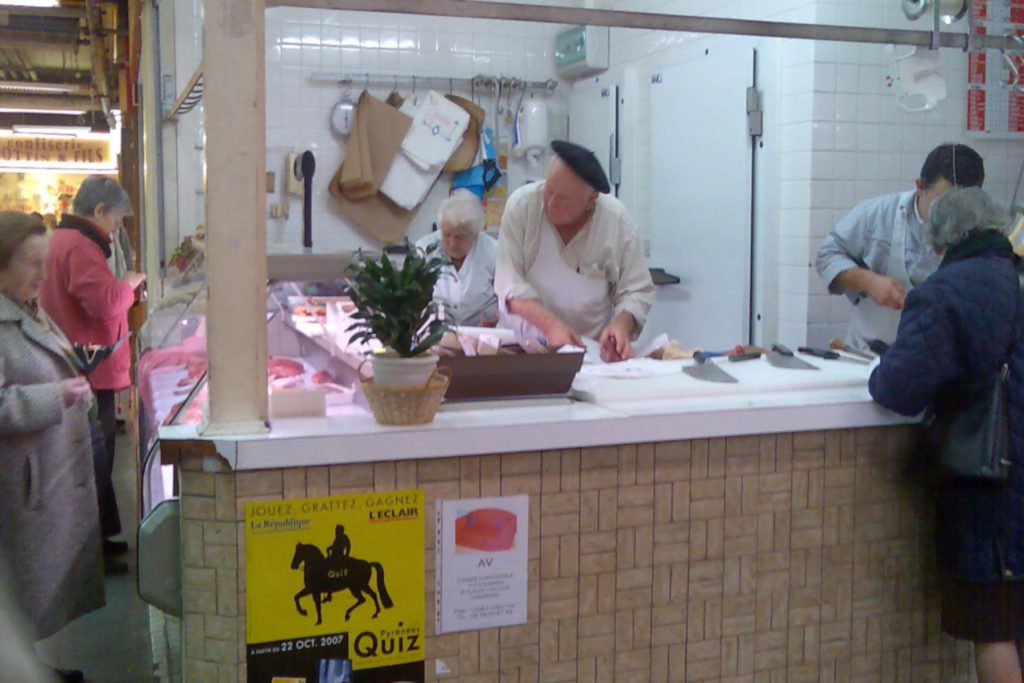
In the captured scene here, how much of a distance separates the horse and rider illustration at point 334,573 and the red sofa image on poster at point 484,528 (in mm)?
210

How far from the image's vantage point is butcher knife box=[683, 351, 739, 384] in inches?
114

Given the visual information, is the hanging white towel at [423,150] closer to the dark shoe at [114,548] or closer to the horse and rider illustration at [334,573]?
the dark shoe at [114,548]

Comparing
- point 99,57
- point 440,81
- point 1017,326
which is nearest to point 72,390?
point 1017,326

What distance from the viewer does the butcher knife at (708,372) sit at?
114 inches

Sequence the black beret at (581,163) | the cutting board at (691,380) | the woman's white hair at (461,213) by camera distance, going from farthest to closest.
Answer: the woman's white hair at (461,213), the black beret at (581,163), the cutting board at (691,380)

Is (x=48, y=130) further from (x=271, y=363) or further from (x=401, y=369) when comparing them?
(x=401, y=369)

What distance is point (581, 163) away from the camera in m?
3.63

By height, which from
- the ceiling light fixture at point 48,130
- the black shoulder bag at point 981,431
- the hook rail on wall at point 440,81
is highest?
the ceiling light fixture at point 48,130

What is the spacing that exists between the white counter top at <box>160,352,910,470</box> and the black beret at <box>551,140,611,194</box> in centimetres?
97

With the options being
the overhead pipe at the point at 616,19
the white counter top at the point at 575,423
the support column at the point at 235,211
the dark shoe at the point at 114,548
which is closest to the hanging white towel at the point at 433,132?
the dark shoe at the point at 114,548

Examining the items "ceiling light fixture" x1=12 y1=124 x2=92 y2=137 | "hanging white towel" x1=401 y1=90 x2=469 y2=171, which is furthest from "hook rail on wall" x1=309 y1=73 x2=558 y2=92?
"ceiling light fixture" x1=12 y1=124 x2=92 y2=137

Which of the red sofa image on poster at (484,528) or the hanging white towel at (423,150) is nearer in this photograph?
the red sofa image on poster at (484,528)

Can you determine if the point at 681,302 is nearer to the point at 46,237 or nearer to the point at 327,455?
the point at 46,237

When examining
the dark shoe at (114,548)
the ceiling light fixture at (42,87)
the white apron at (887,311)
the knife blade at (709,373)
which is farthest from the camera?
the ceiling light fixture at (42,87)
